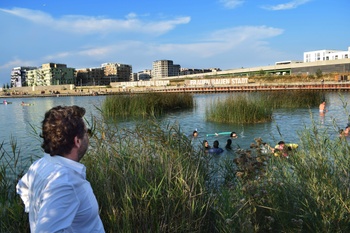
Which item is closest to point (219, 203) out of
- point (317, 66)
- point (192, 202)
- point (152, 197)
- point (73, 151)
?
point (192, 202)

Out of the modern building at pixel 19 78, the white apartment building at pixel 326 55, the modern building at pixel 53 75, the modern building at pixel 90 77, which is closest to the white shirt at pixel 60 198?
the white apartment building at pixel 326 55

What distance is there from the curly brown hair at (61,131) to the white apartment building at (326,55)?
136452mm

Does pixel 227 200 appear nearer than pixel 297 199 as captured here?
No

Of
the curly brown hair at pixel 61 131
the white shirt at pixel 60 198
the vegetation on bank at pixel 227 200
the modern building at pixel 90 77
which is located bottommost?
the vegetation on bank at pixel 227 200

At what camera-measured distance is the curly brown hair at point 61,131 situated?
1.69 meters

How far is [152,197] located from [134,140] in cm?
229

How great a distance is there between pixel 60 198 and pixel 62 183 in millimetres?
71

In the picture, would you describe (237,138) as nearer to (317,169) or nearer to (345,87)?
(317,169)

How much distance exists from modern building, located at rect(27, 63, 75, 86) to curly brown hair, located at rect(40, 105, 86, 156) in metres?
158

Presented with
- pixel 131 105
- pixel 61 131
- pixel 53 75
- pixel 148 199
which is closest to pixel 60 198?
pixel 61 131

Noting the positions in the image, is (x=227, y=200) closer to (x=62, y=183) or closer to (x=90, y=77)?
(x=62, y=183)

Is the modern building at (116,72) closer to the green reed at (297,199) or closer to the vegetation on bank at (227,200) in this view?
the vegetation on bank at (227,200)

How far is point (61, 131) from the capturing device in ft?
5.54

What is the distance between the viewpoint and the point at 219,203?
4.06 metres
